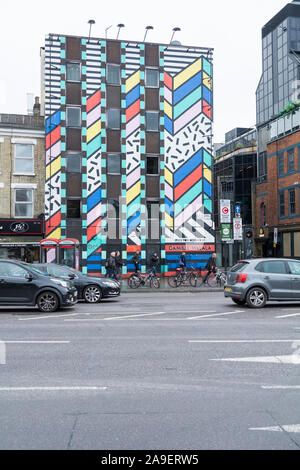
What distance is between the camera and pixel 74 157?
31.9 metres

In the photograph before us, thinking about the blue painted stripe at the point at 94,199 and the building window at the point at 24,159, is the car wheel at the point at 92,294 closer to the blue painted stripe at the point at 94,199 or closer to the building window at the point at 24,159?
the blue painted stripe at the point at 94,199

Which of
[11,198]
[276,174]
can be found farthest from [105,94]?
[276,174]

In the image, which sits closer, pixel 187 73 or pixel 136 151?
pixel 136 151

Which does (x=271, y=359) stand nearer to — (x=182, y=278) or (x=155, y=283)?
(x=155, y=283)

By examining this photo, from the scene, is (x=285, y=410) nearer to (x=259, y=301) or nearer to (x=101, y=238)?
(x=259, y=301)

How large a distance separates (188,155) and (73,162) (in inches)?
309

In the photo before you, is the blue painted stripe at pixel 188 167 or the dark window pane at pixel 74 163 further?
the blue painted stripe at pixel 188 167

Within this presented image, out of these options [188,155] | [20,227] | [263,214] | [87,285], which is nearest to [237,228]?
[188,155]

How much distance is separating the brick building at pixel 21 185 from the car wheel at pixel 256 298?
1826cm

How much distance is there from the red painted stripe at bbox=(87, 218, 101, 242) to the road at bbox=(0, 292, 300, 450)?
66.6 ft

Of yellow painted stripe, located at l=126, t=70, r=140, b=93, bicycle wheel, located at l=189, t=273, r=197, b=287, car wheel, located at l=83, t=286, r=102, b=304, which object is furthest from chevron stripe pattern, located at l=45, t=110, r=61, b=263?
car wheel, located at l=83, t=286, r=102, b=304

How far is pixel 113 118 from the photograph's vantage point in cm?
3269

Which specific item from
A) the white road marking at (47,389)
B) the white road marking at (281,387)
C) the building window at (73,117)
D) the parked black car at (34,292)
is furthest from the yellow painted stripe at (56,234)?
the white road marking at (281,387)

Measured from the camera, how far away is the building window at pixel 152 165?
3312cm
